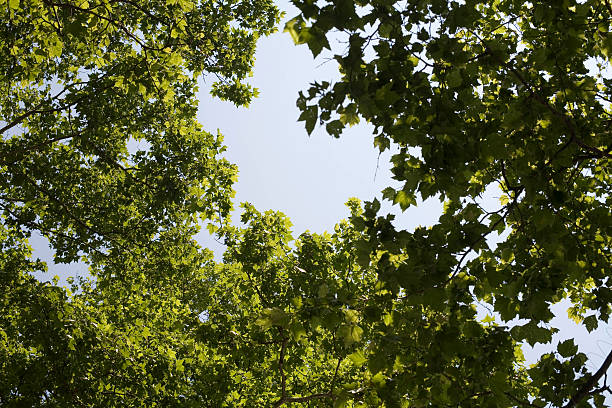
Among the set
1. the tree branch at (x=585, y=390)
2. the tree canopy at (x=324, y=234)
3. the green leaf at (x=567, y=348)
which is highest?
the tree canopy at (x=324, y=234)

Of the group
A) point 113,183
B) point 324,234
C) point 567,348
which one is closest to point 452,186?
point 567,348

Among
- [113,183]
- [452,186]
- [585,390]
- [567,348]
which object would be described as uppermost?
[113,183]

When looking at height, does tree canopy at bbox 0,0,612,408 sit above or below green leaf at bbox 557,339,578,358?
above

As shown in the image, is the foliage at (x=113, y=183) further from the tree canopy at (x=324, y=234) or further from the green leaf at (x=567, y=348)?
the green leaf at (x=567, y=348)

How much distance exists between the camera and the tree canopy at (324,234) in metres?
3.10

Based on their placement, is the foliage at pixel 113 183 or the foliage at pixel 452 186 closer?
the foliage at pixel 452 186

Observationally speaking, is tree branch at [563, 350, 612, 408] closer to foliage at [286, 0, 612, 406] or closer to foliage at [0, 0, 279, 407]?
foliage at [286, 0, 612, 406]

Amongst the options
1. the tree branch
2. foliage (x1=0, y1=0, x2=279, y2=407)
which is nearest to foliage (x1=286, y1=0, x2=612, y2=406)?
the tree branch

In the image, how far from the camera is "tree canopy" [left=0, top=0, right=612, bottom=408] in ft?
10.2

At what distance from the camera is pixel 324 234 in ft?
31.0

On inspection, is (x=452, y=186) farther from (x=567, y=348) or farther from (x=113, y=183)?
(x=113, y=183)

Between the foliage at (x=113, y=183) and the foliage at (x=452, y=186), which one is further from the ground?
the foliage at (x=113, y=183)

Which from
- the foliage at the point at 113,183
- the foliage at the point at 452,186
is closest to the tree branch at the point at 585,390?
the foliage at the point at 452,186

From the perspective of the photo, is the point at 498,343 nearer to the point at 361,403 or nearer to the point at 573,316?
the point at 361,403
